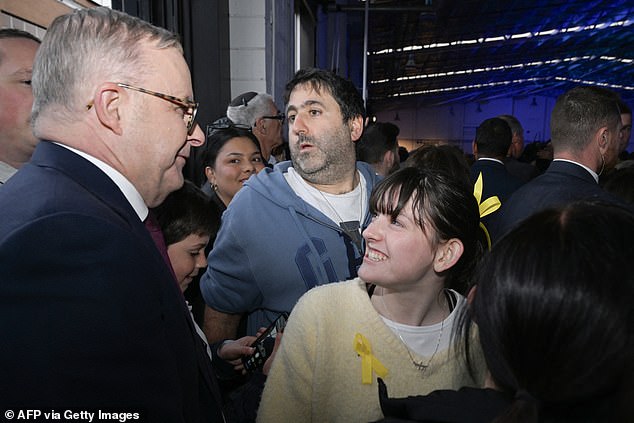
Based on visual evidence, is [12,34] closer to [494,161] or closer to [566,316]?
[566,316]

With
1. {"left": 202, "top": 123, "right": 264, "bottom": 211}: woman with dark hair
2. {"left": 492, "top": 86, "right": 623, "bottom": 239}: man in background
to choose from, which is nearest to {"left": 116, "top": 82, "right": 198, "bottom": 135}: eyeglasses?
{"left": 202, "top": 123, "right": 264, "bottom": 211}: woman with dark hair

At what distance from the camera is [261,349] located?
1527 millimetres

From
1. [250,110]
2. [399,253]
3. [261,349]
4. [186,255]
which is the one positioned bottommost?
[261,349]

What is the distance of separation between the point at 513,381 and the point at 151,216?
1266mm

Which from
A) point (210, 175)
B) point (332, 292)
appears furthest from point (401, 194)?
point (210, 175)

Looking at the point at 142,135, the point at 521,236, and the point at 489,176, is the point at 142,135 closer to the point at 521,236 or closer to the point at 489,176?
the point at 521,236

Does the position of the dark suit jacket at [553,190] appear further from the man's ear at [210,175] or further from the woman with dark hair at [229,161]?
the man's ear at [210,175]

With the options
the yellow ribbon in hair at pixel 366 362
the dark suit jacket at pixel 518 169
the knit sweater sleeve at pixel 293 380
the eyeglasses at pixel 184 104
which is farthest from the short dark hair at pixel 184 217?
the dark suit jacket at pixel 518 169

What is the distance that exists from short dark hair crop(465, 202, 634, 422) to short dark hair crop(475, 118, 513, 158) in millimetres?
3013

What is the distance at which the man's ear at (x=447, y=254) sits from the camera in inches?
53.6

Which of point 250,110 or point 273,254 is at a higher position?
point 250,110

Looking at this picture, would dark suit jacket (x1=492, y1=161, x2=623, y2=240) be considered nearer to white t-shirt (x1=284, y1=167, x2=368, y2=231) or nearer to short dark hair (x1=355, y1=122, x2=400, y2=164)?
white t-shirt (x1=284, y1=167, x2=368, y2=231)

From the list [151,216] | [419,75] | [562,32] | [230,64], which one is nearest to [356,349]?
[151,216]

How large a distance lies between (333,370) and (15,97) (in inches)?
48.5
